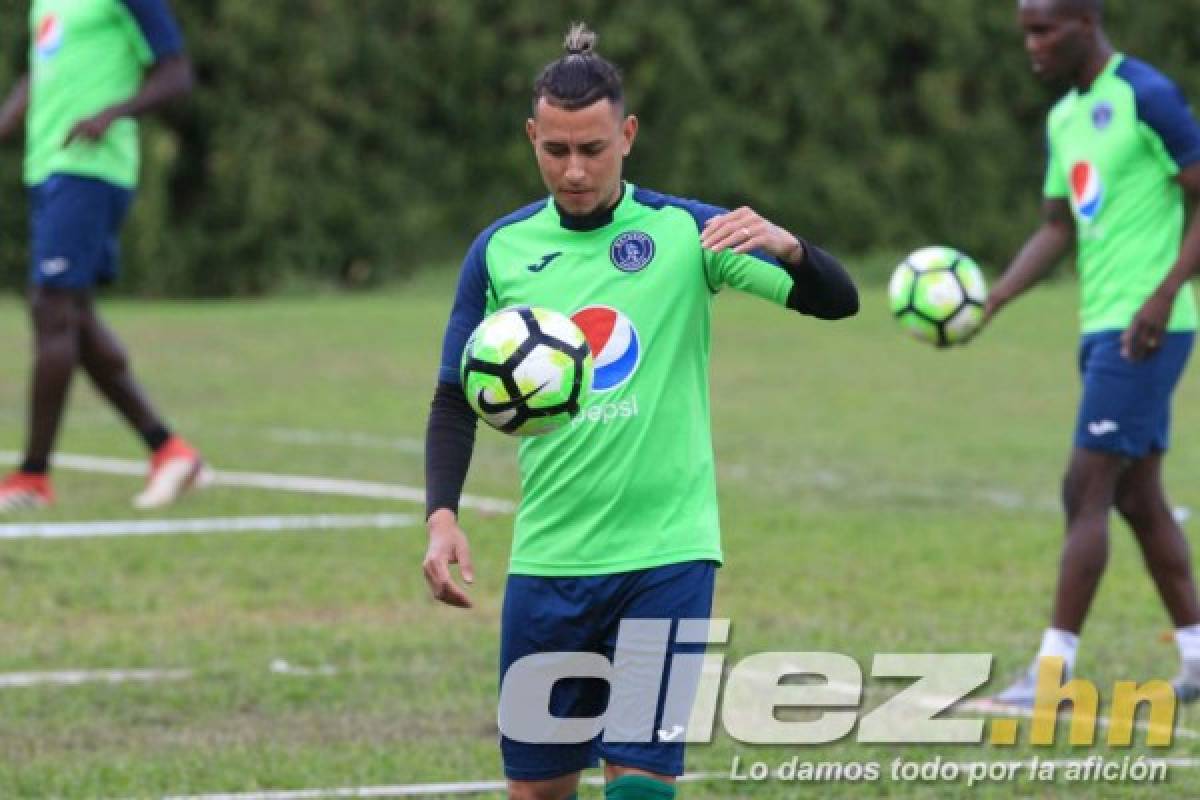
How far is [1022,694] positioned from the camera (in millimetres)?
7289

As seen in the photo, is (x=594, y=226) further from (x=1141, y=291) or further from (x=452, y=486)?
(x=1141, y=291)

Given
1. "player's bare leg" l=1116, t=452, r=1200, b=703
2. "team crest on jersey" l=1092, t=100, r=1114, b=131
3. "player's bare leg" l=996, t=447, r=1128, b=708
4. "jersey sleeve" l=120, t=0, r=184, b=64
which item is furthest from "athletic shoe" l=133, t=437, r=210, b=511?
"team crest on jersey" l=1092, t=100, r=1114, b=131

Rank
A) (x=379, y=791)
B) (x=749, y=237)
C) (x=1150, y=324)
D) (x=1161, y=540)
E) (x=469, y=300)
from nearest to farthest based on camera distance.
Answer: (x=749, y=237) → (x=469, y=300) → (x=379, y=791) → (x=1150, y=324) → (x=1161, y=540)

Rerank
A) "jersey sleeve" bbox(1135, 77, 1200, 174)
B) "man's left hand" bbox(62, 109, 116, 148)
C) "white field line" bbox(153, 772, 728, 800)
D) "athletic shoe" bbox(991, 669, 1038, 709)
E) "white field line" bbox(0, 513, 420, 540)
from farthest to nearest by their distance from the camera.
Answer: "man's left hand" bbox(62, 109, 116, 148) → "white field line" bbox(0, 513, 420, 540) → "jersey sleeve" bbox(1135, 77, 1200, 174) → "athletic shoe" bbox(991, 669, 1038, 709) → "white field line" bbox(153, 772, 728, 800)

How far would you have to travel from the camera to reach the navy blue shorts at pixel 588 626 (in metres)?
4.98

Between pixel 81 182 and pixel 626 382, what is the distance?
21.4 ft

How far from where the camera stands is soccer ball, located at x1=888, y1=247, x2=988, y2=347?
7844mm

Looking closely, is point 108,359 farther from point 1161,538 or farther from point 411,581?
point 1161,538

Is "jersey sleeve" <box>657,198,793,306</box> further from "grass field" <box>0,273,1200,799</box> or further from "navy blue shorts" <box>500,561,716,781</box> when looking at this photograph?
"grass field" <box>0,273,1200,799</box>

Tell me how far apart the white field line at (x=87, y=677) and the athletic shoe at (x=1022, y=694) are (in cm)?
269

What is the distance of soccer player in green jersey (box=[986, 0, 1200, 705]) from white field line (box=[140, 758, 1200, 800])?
0.83 meters

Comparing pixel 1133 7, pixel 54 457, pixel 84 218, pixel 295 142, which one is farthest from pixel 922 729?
pixel 1133 7

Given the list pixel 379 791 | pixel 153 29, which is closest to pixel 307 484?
pixel 153 29

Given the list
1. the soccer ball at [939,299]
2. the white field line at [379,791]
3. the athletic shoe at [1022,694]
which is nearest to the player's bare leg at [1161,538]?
the athletic shoe at [1022,694]
